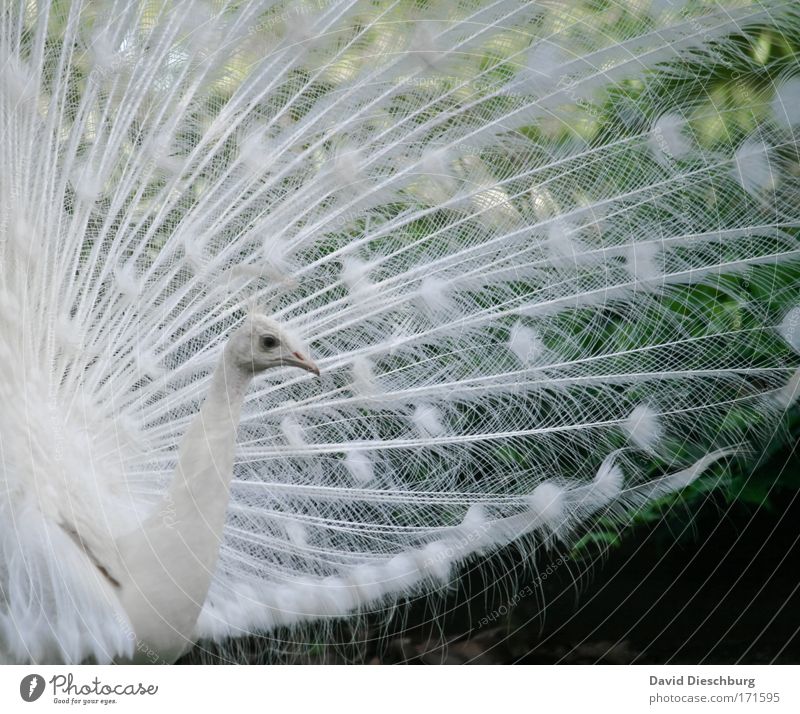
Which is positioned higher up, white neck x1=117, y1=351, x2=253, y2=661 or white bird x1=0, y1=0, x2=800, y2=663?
white bird x1=0, y1=0, x2=800, y2=663

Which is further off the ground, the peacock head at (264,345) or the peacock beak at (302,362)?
the peacock head at (264,345)

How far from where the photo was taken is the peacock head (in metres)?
1.17

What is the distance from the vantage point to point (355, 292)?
1437 millimetres

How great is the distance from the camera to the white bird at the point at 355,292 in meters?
1.24

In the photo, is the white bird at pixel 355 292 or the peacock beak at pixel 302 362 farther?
the white bird at pixel 355 292

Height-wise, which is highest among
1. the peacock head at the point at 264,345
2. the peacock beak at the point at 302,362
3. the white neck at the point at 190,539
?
the peacock head at the point at 264,345

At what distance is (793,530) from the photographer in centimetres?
133

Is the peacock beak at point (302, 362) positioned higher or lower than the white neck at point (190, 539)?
higher

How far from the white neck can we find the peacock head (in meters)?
0.03

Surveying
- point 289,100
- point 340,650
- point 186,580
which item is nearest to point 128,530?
point 186,580

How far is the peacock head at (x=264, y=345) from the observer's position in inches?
46.0

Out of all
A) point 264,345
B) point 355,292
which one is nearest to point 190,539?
point 264,345

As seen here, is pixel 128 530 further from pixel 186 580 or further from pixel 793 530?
pixel 793 530

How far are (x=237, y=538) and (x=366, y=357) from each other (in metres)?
0.34
